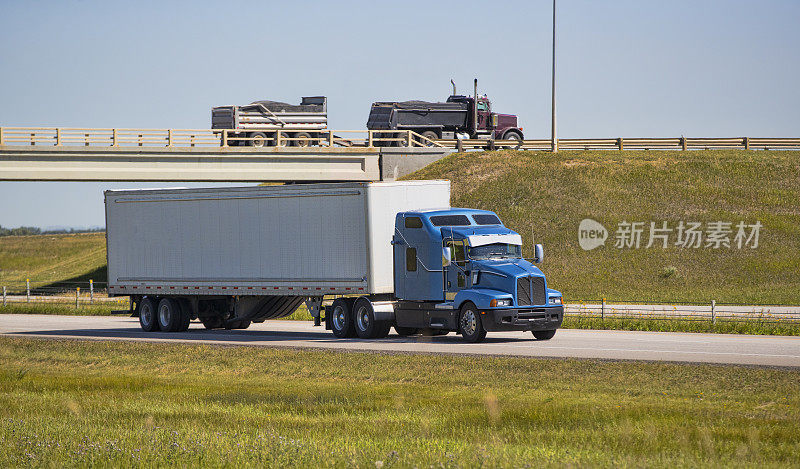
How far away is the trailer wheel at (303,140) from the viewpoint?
62.7 meters

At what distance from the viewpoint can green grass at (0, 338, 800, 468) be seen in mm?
10992

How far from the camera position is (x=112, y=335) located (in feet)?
103

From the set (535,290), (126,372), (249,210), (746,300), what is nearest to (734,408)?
(535,290)

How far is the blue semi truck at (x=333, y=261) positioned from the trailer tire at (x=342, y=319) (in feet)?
0.11

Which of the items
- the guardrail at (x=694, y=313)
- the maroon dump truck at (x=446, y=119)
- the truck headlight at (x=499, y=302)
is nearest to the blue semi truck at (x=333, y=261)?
the truck headlight at (x=499, y=302)

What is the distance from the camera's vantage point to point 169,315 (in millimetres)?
32375

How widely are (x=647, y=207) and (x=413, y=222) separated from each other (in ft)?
110

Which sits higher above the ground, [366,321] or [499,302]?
[499,302]

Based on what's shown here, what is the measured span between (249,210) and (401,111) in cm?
3589

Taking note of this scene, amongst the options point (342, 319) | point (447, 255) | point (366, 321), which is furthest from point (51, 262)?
point (447, 255)

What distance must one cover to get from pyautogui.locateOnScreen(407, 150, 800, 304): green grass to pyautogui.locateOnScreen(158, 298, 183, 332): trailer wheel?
22.5m

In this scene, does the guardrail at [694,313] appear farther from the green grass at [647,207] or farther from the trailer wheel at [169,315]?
the trailer wheel at [169,315]

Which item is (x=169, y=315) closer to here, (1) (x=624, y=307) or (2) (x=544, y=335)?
(2) (x=544, y=335)

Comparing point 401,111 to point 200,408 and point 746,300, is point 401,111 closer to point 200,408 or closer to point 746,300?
point 746,300
